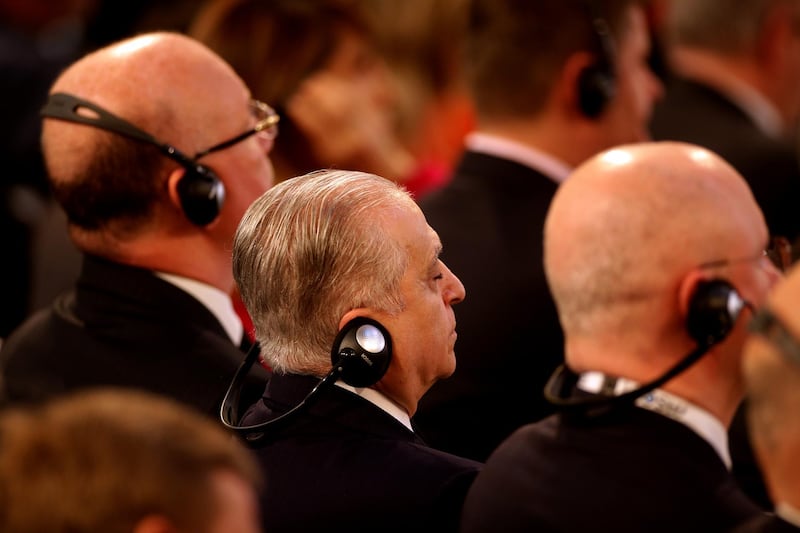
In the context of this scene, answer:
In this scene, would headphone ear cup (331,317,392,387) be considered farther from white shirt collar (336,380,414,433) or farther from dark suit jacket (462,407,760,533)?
dark suit jacket (462,407,760,533)

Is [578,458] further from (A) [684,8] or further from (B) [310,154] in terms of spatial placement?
(A) [684,8]

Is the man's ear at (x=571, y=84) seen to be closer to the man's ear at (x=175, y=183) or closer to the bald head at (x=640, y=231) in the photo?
the man's ear at (x=175, y=183)

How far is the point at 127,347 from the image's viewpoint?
8.71ft

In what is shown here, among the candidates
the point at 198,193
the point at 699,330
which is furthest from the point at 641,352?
the point at 198,193

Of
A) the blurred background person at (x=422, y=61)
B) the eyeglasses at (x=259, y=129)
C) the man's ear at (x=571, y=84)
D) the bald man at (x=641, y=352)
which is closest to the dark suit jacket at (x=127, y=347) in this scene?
the eyeglasses at (x=259, y=129)

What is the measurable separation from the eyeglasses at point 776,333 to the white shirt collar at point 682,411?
1.25 ft

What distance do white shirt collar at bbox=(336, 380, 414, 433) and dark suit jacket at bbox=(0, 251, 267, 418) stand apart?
0.35 metres

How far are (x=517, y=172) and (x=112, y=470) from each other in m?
2.11

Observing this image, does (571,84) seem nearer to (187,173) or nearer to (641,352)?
(187,173)

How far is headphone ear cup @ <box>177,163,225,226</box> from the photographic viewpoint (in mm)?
2717

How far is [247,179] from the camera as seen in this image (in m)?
2.81

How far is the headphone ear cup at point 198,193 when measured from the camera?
2.72 meters

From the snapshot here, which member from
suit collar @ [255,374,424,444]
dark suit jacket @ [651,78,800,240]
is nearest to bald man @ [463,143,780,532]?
suit collar @ [255,374,424,444]

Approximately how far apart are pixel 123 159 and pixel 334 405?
0.76 m
